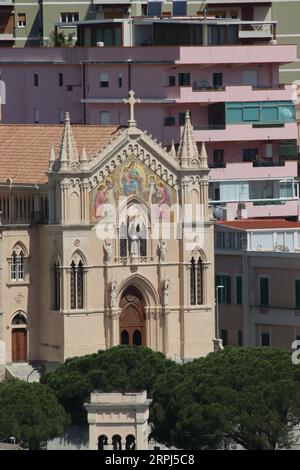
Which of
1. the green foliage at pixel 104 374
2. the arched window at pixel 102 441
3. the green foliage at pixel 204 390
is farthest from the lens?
the green foliage at pixel 104 374

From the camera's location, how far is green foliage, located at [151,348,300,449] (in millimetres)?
184000

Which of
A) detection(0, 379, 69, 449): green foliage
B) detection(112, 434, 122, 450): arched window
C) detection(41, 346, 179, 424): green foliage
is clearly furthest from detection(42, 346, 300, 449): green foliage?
detection(112, 434, 122, 450): arched window

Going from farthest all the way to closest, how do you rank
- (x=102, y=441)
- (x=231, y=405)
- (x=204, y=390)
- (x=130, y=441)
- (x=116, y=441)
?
(x=204, y=390)
(x=231, y=405)
(x=102, y=441)
(x=116, y=441)
(x=130, y=441)

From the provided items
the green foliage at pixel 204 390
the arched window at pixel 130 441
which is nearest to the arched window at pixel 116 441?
the arched window at pixel 130 441

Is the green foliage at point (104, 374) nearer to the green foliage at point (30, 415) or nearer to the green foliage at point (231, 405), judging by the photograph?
the green foliage at point (231, 405)

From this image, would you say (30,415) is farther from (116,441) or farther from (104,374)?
(104,374)

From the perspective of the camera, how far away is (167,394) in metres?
188

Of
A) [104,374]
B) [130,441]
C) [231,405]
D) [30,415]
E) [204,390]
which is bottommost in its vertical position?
[130,441]

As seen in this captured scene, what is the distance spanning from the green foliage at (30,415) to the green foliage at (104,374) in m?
1.75

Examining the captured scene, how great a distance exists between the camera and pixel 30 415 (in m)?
184

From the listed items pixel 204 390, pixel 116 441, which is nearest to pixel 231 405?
pixel 204 390

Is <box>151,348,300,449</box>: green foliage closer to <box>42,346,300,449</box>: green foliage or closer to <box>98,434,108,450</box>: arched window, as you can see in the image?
<box>42,346,300,449</box>: green foliage

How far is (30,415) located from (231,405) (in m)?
7.73

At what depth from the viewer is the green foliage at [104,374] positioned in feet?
620
